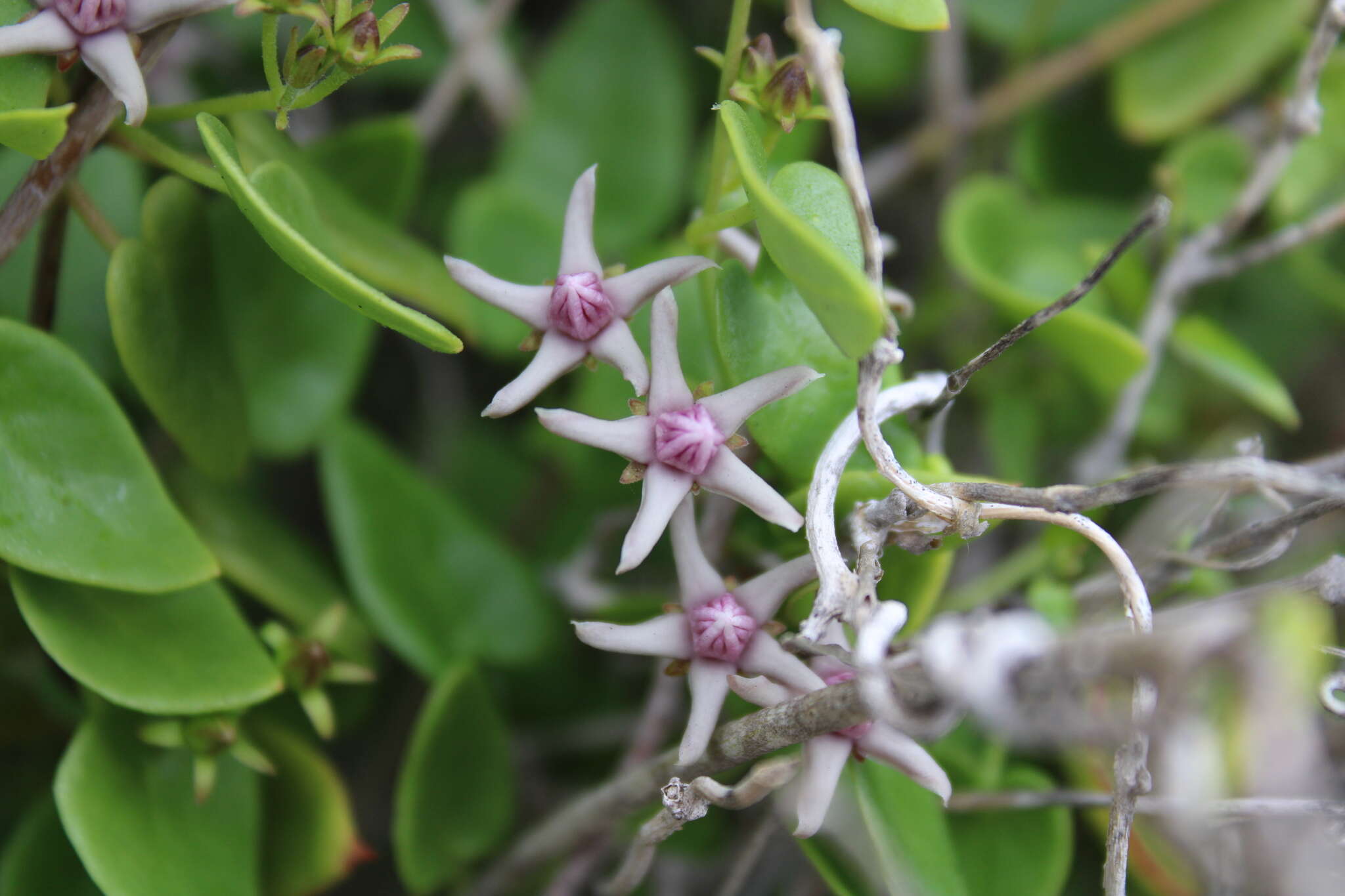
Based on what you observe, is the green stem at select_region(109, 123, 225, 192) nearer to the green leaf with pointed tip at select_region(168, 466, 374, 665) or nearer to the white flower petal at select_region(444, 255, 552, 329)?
the white flower petal at select_region(444, 255, 552, 329)

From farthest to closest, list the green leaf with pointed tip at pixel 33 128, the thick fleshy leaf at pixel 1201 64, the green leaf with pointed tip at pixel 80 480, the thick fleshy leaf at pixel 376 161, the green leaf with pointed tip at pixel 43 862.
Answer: the thick fleshy leaf at pixel 1201 64 < the thick fleshy leaf at pixel 376 161 < the green leaf with pointed tip at pixel 43 862 < the green leaf with pointed tip at pixel 80 480 < the green leaf with pointed tip at pixel 33 128

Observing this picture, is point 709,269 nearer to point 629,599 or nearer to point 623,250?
point 629,599

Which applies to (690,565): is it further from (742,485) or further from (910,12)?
(910,12)

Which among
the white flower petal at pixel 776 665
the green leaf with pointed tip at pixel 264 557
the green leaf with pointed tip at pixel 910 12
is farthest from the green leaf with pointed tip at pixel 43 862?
the green leaf with pointed tip at pixel 910 12

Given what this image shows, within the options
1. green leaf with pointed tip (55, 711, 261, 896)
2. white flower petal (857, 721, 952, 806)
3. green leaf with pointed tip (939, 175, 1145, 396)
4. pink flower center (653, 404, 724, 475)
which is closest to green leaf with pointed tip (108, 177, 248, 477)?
green leaf with pointed tip (55, 711, 261, 896)

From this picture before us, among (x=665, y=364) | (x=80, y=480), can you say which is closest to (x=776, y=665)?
(x=665, y=364)

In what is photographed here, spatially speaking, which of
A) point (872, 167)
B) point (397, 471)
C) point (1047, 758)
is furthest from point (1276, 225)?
point (397, 471)

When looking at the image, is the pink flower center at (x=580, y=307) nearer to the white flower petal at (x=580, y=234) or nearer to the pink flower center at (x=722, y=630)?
the white flower petal at (x=580, y=234)
